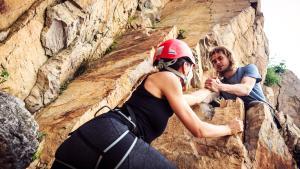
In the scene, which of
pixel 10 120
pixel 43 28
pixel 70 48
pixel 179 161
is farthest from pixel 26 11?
pixel 179 161

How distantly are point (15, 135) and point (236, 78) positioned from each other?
5.07 metres

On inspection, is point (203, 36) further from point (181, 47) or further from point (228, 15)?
point (181, 47)

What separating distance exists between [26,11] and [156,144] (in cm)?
482

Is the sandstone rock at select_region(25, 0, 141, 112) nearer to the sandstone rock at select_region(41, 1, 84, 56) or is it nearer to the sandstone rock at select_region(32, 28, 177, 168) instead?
the sandstone rock at select_region(41, 1, 84, 56)

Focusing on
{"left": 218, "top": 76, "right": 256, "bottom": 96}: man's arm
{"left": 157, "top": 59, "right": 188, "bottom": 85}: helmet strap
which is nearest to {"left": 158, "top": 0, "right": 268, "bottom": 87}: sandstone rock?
{"left": 218, "top": 76, "right": 256, "bottom": 96}: man's arm

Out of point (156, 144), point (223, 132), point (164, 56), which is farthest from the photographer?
point (156, 144)

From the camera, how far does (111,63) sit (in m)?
9.82

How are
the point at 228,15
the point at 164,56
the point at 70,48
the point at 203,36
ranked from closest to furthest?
the point at 164,56
the point at 70,48
the point at 203,36
the point at 228,15

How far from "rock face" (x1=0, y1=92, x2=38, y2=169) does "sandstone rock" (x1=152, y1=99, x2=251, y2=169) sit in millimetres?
2358

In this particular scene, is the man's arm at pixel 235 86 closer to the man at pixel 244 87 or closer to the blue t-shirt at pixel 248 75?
the man at pixel 244 87

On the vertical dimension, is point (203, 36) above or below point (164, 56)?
below

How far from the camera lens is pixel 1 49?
8195 millimetres

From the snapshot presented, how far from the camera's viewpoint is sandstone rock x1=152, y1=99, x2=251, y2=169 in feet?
20.3

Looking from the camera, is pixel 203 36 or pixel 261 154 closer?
pixel 261 154
